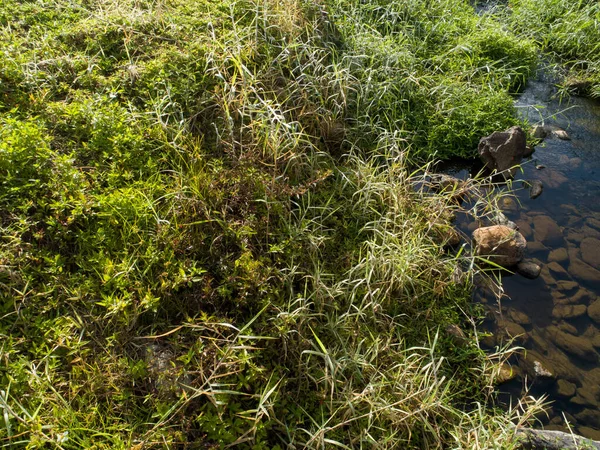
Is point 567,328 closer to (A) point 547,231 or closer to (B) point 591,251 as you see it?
(B) point 591,251

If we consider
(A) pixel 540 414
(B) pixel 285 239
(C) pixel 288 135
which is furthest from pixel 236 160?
(A) pixel 540 414

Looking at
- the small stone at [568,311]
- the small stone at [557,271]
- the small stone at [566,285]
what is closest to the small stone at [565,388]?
the small stone at [568,311]

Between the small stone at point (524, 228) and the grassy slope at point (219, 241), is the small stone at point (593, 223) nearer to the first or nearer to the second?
the small stone at point (524, 228)

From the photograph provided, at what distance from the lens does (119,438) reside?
7.70 feet

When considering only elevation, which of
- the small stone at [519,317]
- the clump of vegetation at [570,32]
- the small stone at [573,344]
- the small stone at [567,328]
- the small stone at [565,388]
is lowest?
the small stone at [565,388]

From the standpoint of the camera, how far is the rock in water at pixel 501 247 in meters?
4.02

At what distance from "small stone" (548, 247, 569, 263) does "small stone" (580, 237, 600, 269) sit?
151 millimetres

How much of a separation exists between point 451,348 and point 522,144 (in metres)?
2.57

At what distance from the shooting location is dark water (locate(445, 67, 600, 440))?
11.0 feet

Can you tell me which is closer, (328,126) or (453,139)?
(328,126)

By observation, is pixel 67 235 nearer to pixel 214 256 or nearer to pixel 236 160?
pixel 214 256

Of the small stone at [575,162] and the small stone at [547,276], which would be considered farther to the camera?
the small stone at [575,162]

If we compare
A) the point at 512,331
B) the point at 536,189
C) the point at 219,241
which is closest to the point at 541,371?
the point at 512,331

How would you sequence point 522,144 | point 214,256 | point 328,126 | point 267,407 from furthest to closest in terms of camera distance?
point 522,144 < point 328,126 < point 214,256 < point 267,407
